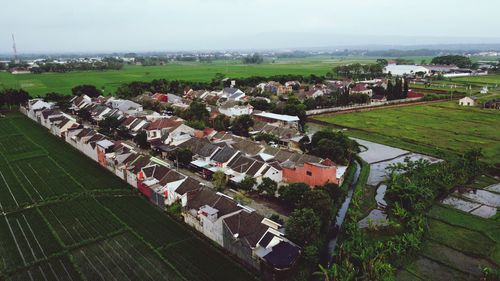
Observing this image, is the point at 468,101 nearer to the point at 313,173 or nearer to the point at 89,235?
the point at 313,173

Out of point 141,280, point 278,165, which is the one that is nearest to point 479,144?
point 278,165

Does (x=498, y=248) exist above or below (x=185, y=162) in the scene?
below

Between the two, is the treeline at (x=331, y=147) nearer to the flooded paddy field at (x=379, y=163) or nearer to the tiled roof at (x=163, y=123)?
the flooded paddy field at (x=379, y=163)

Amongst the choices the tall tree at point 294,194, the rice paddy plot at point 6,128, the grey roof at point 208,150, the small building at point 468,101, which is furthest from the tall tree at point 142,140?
the small building at point 468,101

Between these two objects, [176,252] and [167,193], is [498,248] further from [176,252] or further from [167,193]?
[167,193]

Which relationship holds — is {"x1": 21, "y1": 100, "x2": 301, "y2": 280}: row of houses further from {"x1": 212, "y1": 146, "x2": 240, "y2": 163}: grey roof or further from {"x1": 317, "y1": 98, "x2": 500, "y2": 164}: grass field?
{"x1": 317, "y1": 98, "x2": 500, "y2": 164}: grass field

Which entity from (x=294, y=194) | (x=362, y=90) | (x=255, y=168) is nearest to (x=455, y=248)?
(x=294, y=194)
